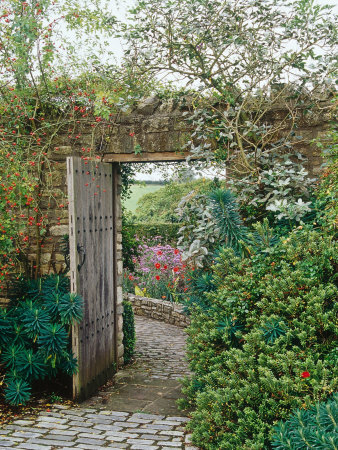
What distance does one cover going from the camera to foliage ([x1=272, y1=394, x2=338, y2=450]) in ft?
8.51

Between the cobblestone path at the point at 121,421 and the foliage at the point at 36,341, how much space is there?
15.0 inches

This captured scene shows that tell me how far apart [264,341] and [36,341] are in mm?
2711

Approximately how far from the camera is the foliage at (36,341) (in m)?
4.90

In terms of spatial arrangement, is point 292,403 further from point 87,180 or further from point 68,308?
point 87,180

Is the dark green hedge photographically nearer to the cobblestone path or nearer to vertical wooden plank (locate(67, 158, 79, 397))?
the cobblestone path

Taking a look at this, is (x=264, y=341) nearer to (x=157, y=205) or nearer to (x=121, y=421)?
(x=121, y=421)

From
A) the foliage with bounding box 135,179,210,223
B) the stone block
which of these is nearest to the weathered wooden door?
the stone block

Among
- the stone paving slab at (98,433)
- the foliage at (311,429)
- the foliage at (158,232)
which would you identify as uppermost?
the foliage at (158,232)

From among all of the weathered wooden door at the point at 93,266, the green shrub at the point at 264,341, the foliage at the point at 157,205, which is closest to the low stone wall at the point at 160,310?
the weathered wooden door at the point at 93,266

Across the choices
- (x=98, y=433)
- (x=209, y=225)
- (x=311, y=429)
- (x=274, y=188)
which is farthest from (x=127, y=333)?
(x=311, y=429)

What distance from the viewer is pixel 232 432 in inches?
141

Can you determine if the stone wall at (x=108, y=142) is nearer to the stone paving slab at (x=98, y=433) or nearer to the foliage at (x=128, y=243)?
the foliage at (x=128, y=243)

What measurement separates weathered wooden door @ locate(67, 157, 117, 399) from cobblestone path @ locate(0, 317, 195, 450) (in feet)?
0.90

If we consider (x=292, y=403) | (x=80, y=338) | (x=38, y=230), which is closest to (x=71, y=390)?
(x=80, y=338)
